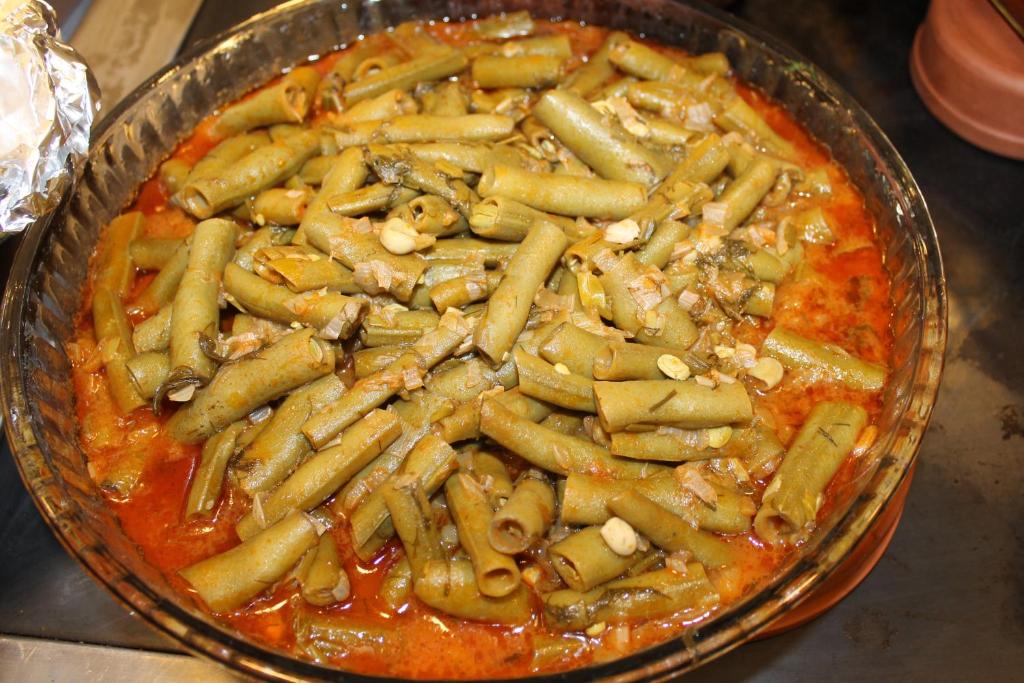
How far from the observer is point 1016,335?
3482 millimetres

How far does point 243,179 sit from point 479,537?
5.52 ft

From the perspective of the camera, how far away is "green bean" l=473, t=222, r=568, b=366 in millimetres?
2701

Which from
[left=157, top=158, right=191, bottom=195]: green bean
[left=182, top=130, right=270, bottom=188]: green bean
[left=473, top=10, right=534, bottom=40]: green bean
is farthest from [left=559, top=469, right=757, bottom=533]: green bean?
[left=473, top=10, right=534, bottom=40]: green bean

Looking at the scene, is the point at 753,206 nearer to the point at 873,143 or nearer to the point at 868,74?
the point at 873,143

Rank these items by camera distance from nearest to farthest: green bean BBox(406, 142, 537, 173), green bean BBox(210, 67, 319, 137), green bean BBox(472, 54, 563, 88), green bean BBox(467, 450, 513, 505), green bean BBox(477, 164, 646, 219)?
1. green bean BBox(467, 450, 513, 505)
2. green bean BBox(477, 164, 646, 219)
3. green bean BBox(406, 142, 537, 173)
4. green bean BBox(210, 67, 319, 137)
5. green bean BBox(472, 54, 563, 88)

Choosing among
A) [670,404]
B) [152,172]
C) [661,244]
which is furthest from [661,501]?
[152,172]

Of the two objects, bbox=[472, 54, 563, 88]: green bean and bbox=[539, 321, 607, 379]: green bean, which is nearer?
bbox=[539, 321, 607, 379]: green bean

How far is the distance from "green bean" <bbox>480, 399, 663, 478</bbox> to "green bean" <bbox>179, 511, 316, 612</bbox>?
2.07 feet

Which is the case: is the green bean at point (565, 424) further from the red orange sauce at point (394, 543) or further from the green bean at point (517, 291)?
the red orange sauce at point (394, 543)

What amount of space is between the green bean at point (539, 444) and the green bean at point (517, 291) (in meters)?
0.19

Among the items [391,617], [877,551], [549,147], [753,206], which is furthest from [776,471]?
[549,147]

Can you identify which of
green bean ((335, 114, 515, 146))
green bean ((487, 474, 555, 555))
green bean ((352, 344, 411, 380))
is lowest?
green bean ((487, 474, 555, 555))

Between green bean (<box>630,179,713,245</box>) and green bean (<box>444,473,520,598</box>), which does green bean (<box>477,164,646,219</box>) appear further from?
green bean (<box>444,473,520,598</box>)

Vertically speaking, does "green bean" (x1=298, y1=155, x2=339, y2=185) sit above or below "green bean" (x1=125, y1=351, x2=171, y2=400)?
above
